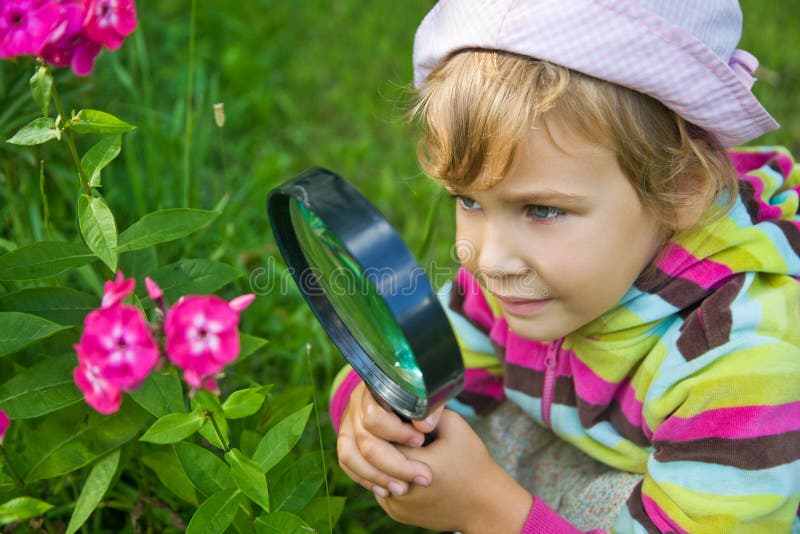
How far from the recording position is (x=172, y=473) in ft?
4.09

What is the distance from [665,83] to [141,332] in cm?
73

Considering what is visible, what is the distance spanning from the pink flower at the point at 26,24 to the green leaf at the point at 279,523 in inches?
24.0

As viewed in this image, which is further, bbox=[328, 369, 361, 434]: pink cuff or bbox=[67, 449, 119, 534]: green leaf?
bbox=[328, 369, 361, 434]: pink cuff

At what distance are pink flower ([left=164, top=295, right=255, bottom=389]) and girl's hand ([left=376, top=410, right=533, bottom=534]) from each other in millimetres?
474

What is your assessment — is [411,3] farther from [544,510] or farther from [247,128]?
[544,510]

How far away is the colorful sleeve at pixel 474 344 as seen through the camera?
1.60m

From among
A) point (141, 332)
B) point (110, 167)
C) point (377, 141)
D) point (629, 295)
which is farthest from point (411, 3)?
point (141, 332)

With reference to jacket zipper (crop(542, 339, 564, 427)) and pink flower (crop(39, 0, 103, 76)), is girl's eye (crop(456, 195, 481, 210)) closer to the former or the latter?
jacket zipper (crop(542, 339, 564, 427))

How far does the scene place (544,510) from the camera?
1279 mm

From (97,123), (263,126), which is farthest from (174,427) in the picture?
(263,126)

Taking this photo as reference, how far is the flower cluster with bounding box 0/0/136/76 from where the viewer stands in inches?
36.2

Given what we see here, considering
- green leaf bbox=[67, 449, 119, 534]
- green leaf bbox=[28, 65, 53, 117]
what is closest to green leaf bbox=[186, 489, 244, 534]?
green leaf bbox=[67, 449, 119, 534]

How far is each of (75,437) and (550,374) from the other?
0.76 metres

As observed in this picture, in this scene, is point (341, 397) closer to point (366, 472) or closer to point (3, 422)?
point (366, 472)
